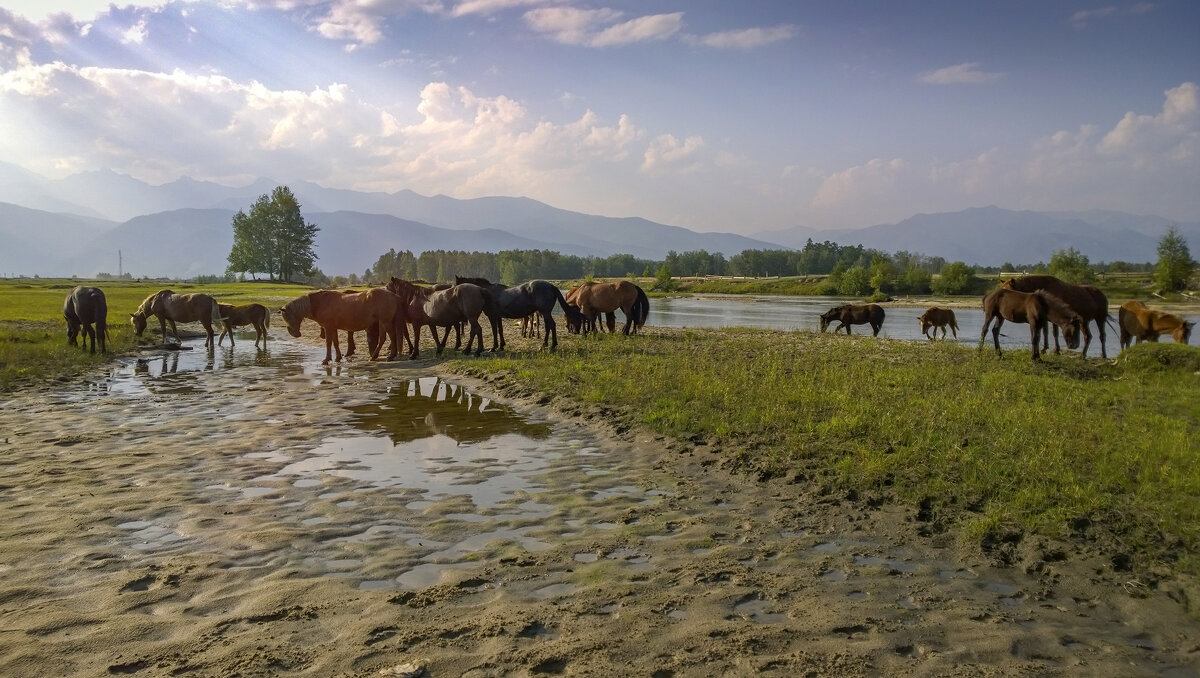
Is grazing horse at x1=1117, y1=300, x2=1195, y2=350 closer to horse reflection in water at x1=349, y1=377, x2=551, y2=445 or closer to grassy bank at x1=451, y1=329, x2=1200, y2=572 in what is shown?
grassy bank at x1=451, y1=329, x2=1200, y2=572

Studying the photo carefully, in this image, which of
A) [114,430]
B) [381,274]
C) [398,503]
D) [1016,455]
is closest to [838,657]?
[398,503]

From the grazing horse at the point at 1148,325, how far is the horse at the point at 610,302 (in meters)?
14.6

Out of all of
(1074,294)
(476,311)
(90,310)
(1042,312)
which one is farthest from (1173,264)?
(90,310)

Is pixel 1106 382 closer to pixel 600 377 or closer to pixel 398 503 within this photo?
pixel 600 377

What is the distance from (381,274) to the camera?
484 feet

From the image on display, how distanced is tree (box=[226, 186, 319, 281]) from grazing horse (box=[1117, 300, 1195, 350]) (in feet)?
323

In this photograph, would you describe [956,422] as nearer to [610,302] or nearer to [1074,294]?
[1074,294]

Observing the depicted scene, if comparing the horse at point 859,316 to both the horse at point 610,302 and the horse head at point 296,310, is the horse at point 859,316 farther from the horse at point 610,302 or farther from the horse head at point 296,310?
the horse head at point 296,310

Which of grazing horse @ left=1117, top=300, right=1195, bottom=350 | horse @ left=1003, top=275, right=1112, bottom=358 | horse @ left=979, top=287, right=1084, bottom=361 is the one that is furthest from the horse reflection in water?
grazing horse @ left=1117, top=300, right=1195, bottom=350

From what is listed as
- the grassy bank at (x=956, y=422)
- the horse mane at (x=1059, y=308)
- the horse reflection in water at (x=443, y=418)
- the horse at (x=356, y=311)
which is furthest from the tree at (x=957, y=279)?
the horse reflection in water at (x=443, y=418)

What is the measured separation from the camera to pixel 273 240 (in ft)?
325

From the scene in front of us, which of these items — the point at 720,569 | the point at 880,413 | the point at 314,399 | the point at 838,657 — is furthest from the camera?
the point at 314,399

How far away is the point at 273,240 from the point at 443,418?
332 ft

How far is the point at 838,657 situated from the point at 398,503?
4257 mm
